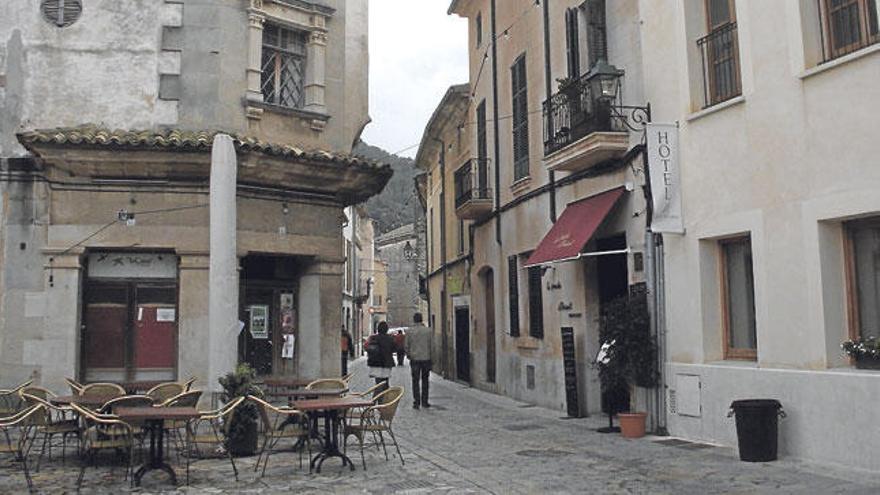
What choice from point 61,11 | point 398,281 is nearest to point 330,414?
point 61,11

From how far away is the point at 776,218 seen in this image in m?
9.22

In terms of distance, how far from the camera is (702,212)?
1044cm

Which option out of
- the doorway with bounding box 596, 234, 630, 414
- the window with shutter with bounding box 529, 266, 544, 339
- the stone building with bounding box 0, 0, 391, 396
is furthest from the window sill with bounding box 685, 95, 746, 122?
the stone building with bounding box 0, 0, 391, 396

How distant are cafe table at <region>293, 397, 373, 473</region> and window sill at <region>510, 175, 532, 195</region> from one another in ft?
26.2

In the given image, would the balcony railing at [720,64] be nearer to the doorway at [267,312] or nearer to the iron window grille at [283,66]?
the iron window grille at [283,66]

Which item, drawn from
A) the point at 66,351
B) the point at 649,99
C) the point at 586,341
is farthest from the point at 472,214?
the point at 66,351

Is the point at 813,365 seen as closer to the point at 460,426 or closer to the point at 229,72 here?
the point at 460,426

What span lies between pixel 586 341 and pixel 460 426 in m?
2.52

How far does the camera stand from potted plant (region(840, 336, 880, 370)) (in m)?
8.03

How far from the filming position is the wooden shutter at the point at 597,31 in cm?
1292

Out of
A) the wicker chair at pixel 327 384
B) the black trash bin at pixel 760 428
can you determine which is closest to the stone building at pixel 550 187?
the black trash bin at pixel 760 428

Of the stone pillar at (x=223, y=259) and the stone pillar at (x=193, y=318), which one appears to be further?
the stone pillar at (x=193, y=318)

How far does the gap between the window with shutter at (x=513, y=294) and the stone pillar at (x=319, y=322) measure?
174 inches

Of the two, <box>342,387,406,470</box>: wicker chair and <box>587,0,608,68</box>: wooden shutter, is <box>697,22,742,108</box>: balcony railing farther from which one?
<box>342,387,406,470</box>: wicker chair
